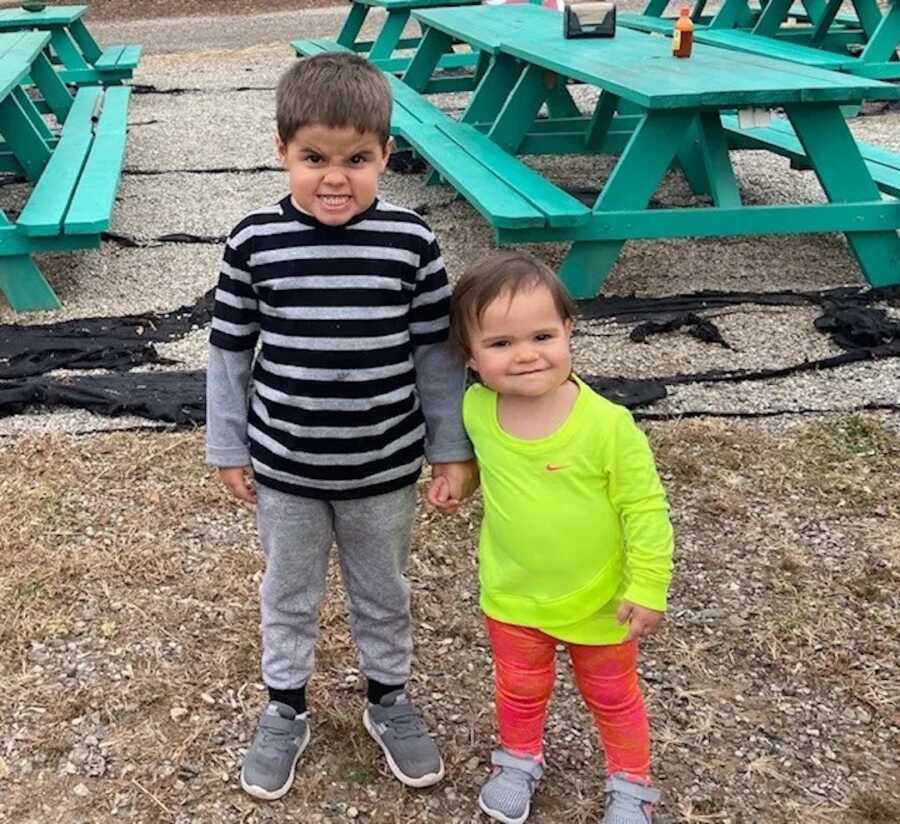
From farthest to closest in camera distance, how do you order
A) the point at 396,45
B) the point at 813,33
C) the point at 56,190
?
the point at 396,45, the point at 813,33, the point at 56,190

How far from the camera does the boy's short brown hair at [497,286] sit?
1621 millimetres

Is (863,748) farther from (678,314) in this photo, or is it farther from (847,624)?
(678,314)

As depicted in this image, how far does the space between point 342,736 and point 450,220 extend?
3823mm

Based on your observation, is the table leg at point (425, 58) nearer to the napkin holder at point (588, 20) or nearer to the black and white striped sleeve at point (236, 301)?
the napkin holder at point (588, 20)

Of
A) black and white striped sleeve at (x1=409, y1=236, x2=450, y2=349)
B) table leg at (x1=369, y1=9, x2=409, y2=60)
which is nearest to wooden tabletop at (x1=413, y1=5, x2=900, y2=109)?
black and white striped sleeve at (x1=409, y1=236, x2=450, y2=349)

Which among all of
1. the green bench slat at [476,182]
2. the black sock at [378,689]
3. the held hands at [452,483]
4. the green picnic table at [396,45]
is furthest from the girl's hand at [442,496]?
the green picnic table at [396,45]

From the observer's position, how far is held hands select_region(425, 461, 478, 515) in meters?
1.82

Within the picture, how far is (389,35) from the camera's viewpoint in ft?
29.5

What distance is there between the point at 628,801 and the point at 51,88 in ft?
23.7

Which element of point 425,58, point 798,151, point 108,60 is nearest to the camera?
point 798,151

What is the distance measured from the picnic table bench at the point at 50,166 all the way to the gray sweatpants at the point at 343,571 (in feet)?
8.72

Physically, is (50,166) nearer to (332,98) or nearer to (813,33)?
(332,98)

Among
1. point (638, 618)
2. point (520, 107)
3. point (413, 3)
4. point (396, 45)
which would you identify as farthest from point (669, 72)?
point (396, 45)

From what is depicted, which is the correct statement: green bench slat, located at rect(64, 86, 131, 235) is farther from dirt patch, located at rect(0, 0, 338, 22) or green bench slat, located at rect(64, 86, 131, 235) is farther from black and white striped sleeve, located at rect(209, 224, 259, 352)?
Answer: dirt patch, located at rect(0, 0, 338, 22)
